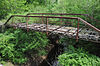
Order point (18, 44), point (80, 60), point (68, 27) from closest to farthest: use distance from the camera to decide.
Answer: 1. point (80, 60)
2. point (68, 27)
3. point (18, 44)

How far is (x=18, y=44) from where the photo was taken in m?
5.83

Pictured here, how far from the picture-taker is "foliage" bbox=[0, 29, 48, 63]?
496cm

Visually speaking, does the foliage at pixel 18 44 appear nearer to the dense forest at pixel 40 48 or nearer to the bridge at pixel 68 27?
the dense forest at pixel 40 48

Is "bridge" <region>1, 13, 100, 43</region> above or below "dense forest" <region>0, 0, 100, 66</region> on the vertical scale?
above

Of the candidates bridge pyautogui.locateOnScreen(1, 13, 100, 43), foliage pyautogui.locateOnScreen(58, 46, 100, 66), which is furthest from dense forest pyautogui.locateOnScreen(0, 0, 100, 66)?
bridge pyautogui.locateOnScreen(1, 13, 100, 43)

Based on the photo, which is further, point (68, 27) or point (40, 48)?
point (40, 48)

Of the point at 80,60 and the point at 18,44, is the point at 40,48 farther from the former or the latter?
the point at 80,60

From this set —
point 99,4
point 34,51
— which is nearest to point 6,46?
point 34,51

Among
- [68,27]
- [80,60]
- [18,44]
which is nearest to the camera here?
[80,60]

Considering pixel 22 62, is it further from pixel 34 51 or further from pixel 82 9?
pixel 82 9

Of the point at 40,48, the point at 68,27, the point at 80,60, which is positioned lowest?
the point at 40,48

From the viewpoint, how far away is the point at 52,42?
8641mm

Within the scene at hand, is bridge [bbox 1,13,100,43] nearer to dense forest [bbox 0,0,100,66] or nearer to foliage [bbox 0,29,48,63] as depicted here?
dense forest [bbox 0,0,100,66]

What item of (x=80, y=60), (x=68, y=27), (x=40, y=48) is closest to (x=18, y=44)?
(x=40, y=48)
